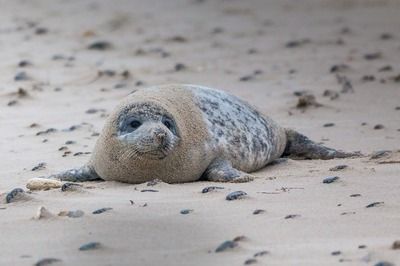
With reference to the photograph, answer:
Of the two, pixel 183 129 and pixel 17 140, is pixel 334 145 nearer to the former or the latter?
pixel 183 129

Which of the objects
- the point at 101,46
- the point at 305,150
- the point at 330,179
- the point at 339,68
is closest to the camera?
the point at 330,179

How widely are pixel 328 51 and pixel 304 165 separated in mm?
5200

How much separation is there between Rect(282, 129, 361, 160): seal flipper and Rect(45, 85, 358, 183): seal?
2 cm

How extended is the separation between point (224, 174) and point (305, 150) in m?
1.18

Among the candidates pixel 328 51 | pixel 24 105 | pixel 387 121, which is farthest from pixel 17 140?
pixel 328 51

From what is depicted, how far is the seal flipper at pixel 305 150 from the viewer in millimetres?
7527

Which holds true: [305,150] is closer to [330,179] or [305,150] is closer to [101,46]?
[330,179]

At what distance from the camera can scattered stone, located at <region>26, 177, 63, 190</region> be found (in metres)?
6.39

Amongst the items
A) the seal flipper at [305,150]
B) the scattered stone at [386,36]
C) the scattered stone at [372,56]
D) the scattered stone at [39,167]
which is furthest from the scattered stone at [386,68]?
the scattered stone at [39,167]

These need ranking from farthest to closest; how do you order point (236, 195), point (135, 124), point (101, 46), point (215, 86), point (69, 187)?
point (101, 46) → point (215, 86) → point (135, 124) → point (69, 187) → point (236, 195)

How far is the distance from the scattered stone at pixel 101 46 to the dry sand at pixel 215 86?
0.10 m

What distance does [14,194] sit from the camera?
5973mm

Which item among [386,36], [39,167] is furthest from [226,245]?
[386,36]

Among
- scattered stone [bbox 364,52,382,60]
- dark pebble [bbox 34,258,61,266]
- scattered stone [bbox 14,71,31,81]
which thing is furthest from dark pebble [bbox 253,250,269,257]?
scattered stone [bbox 364,52,382,60]
